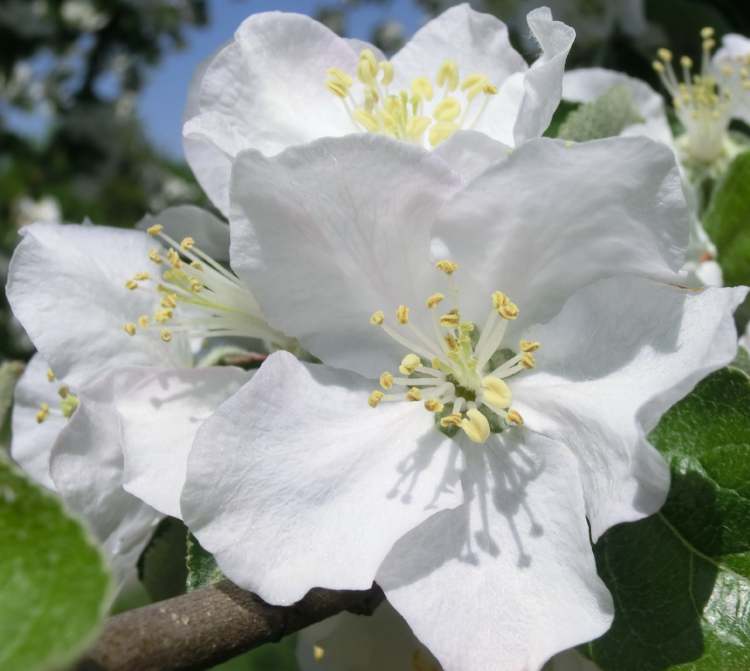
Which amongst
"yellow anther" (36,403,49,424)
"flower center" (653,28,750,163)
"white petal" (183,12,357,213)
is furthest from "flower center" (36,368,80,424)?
"flower center" (653,28,750,163)

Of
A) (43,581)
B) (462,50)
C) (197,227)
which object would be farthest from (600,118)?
(43,581)

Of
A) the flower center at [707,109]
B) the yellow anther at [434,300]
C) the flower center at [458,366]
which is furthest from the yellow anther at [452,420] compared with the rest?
the flower center at [707,109]

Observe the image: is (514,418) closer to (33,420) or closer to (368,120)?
(368,120)

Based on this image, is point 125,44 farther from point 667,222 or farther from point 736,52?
point 667,222

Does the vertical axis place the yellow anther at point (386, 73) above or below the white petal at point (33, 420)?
above

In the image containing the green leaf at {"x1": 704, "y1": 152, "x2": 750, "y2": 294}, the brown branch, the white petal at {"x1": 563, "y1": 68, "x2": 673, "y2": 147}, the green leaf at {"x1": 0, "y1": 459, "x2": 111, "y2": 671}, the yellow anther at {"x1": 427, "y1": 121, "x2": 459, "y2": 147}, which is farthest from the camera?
the white petal at {"x1": 563, "y1": 68, "x2": 673, "y2": 147}

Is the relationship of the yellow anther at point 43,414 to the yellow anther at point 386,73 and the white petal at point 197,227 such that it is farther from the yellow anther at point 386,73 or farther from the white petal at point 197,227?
the yellow anther at point 386,73

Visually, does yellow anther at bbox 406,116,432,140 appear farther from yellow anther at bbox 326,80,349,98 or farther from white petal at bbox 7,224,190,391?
white petal at bbox 7,224,190,391
